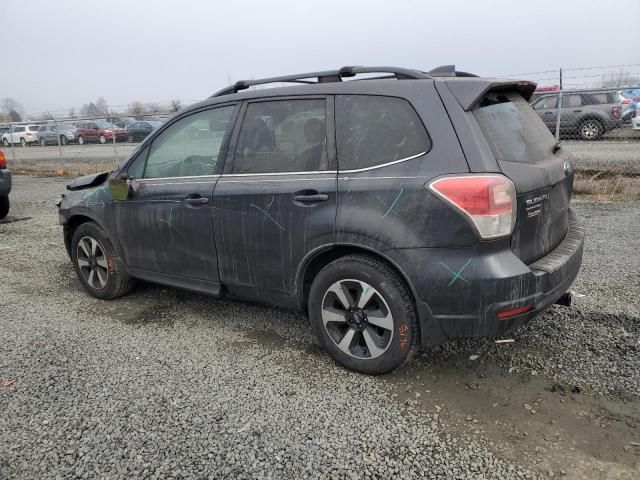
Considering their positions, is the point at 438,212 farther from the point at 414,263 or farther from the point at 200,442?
the point at 200,442

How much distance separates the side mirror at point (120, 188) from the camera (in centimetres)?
420

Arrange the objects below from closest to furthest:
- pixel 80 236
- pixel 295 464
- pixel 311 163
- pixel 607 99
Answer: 1. pixel 295 464
2. pixel 311 163
3. pixel 80 236
4. pixel 607 99

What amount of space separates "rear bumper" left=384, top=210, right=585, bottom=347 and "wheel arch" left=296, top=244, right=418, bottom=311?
0.08 m

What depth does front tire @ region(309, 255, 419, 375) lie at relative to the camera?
9.71 ft

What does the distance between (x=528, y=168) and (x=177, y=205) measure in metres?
2.44

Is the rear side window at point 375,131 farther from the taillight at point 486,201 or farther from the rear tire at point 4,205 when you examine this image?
the rear tire at point 4,205

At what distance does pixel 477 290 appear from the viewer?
272 centimetres

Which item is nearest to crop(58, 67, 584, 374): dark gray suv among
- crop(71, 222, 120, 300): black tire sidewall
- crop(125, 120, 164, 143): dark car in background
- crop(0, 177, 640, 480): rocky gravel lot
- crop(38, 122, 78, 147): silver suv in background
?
crop(0, 177, 640, 480): rocky gravel lot

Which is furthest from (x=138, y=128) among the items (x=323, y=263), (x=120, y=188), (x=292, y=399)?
(x=292, y=399)

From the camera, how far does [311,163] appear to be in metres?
3.26

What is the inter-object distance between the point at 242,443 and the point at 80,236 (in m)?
2.93

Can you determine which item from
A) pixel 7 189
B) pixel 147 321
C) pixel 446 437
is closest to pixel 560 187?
pixel 446 437

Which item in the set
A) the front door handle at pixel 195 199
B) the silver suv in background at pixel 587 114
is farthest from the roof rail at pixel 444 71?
the silver suv in background at pixel 587 114

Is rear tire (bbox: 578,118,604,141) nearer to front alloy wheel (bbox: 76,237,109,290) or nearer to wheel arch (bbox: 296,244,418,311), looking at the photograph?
wheel arch (bbox: 296,244,418,311)
